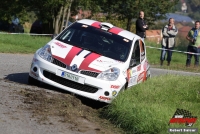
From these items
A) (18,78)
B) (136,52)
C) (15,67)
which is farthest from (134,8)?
(136,52)

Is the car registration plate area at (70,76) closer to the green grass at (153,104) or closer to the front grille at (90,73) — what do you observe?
the front grille at (90,73)

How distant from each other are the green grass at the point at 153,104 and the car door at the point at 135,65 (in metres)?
0.24

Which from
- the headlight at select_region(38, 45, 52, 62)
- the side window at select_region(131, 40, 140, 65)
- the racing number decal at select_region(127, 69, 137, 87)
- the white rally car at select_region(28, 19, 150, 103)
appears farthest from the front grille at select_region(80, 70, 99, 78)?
the side window at select_region(131, 40, 140, 65)

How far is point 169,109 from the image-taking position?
10.8 metres

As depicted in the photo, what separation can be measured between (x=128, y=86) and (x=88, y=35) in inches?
64.7

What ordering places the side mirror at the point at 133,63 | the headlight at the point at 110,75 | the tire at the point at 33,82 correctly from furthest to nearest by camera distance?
the side mirror at the point at 133,63 → the tire at the point at 33,82 → the headlight at the point at 110,75

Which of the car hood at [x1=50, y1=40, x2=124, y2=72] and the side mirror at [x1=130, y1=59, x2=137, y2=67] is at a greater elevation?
the car hood at [x1=50, y1=40, x2=124, y2=72]

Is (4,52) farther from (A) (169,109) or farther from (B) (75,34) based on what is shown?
(A) (169,109)

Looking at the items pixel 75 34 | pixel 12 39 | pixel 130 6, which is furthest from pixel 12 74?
pixel 130 6

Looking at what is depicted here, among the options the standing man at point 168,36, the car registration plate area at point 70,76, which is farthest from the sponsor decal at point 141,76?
the standing man at point 168,36

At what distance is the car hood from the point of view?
1224cm

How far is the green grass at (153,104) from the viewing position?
977 cm

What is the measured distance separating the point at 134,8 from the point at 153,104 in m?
27.1

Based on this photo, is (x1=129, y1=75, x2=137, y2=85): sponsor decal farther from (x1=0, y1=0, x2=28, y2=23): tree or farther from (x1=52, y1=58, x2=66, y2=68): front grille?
(x1=0, y1=0, x2=28, y2=23): tree
